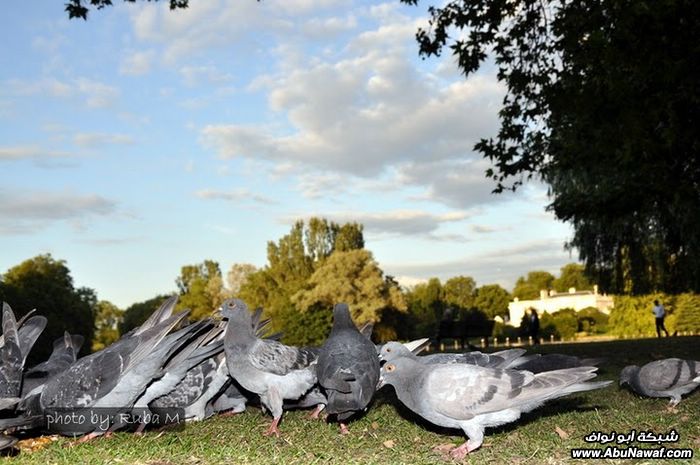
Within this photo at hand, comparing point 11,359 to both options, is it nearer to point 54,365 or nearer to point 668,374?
point 54,365

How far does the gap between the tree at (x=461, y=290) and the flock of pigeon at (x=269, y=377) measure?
303 ft

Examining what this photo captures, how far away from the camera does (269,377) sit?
7355 mm

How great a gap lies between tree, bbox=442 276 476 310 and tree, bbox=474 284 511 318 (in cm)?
167

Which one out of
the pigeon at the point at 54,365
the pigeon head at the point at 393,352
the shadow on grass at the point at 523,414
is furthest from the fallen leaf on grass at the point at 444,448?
the pigeon at the point at 54,365

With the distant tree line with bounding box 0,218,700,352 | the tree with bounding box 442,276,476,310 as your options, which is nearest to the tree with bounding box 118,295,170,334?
the distant tree line with bounding box 0,218,700,352

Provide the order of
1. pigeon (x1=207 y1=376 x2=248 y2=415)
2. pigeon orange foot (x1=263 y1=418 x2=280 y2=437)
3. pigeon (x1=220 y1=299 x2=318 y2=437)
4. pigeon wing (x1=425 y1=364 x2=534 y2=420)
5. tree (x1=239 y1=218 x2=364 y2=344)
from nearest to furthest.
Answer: pigeon wing (x1=425 y1=364 x2=534 y2=420)
pigeon orange foot (x1=263 y1=418 x2=280 y2=437)
pigeon (x1=220 y1=299 x2=318 y2=437)
pigeon (x1=207 y1=376 x2=248 y2=415)
tree (x1=239 y1=218 x2=364 y2=344)

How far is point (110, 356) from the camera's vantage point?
6.98 m

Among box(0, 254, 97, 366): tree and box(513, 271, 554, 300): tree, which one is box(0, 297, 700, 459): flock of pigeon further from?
box(513, 271, 554, 300): tree

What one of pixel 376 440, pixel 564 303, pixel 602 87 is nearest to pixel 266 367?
pixel 376 440

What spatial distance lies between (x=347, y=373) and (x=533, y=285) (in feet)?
424

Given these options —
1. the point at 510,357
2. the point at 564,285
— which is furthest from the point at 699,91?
the point at 564,285

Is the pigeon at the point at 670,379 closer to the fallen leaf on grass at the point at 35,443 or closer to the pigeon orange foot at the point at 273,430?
the pigeon orange foot at the point at 273,430

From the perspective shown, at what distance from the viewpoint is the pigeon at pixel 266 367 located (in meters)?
7.37

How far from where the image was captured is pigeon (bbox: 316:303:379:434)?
22.3ft
